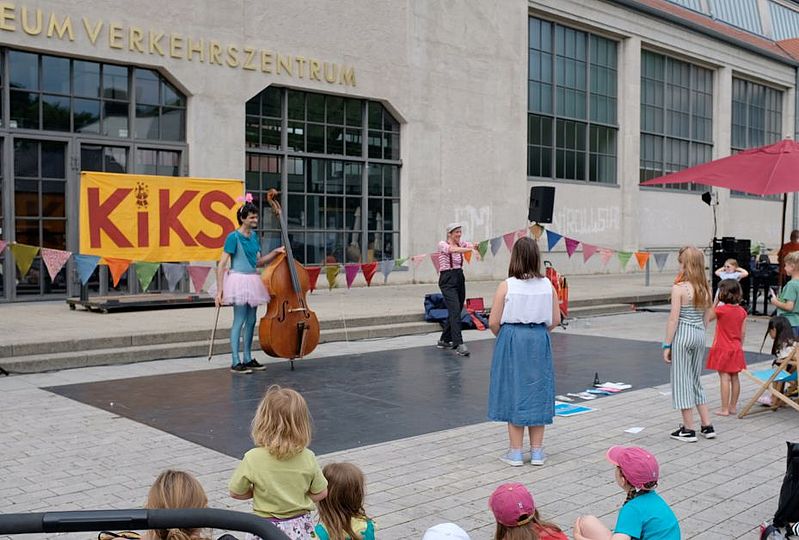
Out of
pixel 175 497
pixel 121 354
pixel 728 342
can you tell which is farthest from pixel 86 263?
pixel 175 497

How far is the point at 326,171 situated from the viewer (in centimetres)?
2002

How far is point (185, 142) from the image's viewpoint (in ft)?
56.3

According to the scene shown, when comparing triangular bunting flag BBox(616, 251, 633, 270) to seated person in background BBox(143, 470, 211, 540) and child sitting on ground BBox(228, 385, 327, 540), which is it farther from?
seated person in background BBox(143, 470, 211, 540)

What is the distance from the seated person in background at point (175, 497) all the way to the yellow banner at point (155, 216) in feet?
38.4

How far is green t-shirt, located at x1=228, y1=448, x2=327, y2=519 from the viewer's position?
139 inches

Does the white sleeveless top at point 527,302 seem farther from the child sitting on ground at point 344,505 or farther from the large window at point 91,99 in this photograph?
the large window at point 91,99

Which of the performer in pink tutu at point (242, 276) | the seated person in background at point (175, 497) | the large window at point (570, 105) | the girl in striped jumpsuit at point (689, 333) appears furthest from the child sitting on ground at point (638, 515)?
the large window at point (570, 105)

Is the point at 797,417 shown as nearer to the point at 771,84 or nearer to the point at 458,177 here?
the point at 458,177

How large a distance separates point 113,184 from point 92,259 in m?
1.74

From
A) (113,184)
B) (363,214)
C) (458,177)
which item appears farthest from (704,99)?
(113,184)

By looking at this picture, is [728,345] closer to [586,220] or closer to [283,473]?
[283,473]

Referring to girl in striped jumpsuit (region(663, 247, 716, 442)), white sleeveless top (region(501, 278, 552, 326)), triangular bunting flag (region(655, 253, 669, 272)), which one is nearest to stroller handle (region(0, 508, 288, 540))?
white sleeveless top (region(501, 278, 552, 326))

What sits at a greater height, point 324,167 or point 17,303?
point 324,167

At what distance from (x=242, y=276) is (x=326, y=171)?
10657 millimetres
